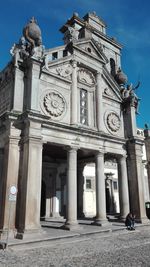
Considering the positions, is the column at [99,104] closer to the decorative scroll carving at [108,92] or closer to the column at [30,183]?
the decorative scroll carving at [108,92]

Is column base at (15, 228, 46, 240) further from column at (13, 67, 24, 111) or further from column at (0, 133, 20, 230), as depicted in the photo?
column at (13, 67, 24, 111)

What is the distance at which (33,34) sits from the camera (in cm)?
1550

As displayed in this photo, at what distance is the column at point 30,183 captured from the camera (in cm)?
1218

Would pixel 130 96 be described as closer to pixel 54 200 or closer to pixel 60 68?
pixel 60 68

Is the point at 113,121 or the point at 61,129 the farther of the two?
the point at 113,121

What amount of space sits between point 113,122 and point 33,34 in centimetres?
921

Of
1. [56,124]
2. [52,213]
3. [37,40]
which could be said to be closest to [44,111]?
[56,124]

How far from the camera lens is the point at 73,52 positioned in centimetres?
1841

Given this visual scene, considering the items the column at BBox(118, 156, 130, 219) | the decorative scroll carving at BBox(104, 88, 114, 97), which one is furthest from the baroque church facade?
the decorative scroll carving at BBox(104, 88, 114, 97)

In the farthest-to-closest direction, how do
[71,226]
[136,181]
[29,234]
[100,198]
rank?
[136,181]
[100,198]
[71,226]
[29,234]

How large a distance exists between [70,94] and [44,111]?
2937mm

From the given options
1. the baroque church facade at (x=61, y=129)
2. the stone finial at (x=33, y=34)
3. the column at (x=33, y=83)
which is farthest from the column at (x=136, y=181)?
the stone finial at (x=33, y=34)

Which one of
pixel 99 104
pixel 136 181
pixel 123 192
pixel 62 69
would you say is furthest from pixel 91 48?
pixel 123 192

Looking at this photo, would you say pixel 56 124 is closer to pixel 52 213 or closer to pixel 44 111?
pixel 44 111
